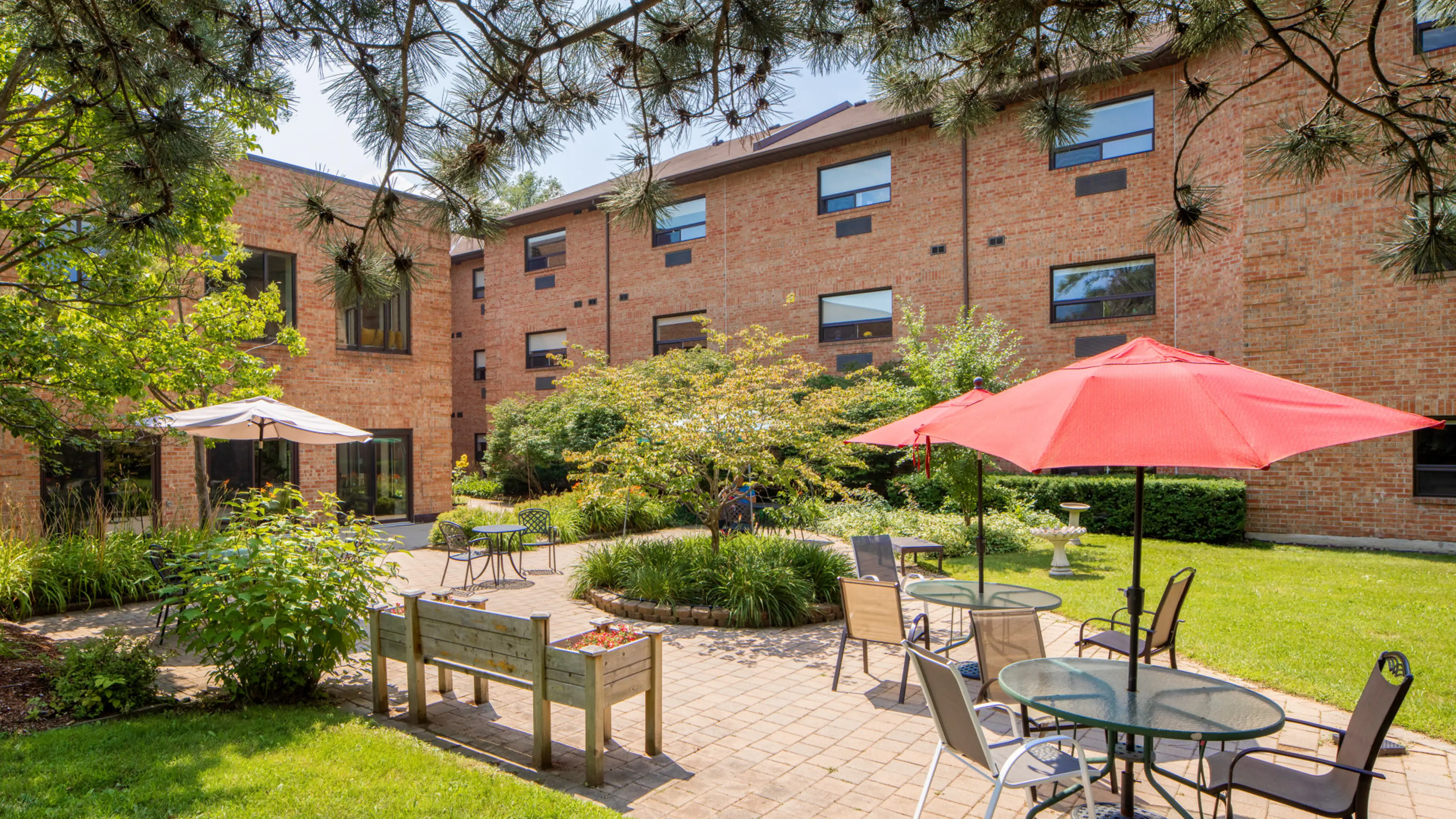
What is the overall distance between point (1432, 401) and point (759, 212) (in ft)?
46.9

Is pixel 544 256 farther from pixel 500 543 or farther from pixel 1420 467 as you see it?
pixel 1420 467

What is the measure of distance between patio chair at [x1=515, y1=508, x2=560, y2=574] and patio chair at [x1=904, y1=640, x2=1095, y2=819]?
892 centimetres

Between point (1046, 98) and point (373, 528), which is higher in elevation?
point (1046, 98)

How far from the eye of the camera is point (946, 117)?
546 centimetres

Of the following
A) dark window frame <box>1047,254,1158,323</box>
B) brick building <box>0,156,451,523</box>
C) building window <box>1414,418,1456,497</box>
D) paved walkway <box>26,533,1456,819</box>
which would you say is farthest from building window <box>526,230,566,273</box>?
building window <box>1414,418,1456,497</box>

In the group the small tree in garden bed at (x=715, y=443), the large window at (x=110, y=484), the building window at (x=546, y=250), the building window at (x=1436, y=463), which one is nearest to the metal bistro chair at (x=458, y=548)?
the small tree in garden bed at (x=715, y=443)

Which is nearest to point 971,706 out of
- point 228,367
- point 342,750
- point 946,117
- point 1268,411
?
point 1268,411

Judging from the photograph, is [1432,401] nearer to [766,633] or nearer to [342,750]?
[766,633]

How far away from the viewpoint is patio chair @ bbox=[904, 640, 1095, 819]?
340 centimetres

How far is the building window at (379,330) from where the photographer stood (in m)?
16.0

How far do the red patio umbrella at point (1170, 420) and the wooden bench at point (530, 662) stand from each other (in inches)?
95.7

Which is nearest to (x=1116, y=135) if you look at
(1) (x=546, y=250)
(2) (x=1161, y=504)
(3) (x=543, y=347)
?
(2) (x=1161, y=504)

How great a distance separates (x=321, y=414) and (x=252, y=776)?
1268cm

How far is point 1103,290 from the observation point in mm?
16188
